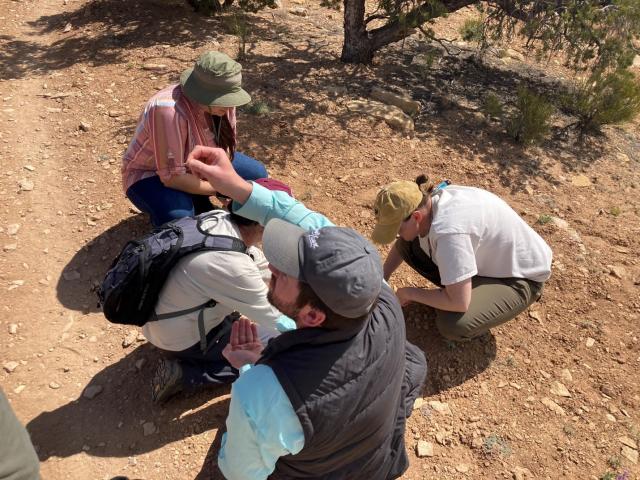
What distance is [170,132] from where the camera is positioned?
327cm

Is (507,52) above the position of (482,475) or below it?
above

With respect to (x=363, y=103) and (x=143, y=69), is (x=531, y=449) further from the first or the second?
(x=143, y=69)

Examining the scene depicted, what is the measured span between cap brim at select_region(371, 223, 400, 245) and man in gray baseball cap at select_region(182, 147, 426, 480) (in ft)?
3.16

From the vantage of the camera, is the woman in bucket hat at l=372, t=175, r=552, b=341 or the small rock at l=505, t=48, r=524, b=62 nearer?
the woman in bucket hat at l=372, t=175, r=552, b=341

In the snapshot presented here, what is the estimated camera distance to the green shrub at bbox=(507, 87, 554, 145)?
525 cm

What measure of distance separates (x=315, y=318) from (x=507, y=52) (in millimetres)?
7483

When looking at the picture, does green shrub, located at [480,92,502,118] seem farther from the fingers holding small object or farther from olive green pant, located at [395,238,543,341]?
the fingers holding small object

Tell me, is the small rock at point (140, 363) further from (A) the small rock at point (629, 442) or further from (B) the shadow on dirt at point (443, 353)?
(A) the small rock at point (629, 442)

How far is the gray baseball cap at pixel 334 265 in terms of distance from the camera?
5.02 feet

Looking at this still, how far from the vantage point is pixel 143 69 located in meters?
6.04

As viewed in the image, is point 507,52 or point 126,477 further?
point 507,52

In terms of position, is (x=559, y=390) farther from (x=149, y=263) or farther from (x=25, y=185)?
(x=25, y=185)

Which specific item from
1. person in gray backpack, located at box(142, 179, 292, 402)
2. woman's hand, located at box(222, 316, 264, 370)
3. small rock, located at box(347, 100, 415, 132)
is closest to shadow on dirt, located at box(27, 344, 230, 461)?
person in gray backpack, located at box(142, 179, 292, 402)

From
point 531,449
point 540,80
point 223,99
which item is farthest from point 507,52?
point 531,449
